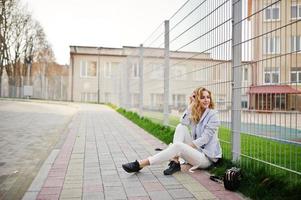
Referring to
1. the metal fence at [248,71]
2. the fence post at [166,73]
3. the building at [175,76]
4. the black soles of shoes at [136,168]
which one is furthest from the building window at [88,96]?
the black soles of shoes at [136,168]

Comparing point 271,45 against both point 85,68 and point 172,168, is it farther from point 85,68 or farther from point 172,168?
point 85,68

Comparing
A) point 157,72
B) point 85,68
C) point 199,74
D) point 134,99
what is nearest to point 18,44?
point 85,68

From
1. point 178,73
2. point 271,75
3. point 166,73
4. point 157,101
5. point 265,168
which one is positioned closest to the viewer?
point 271,75

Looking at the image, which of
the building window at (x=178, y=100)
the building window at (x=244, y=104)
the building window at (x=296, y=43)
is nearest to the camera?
the building window at (x=296, y=43)

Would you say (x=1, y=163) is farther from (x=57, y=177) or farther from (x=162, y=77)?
(x=162, y=77)

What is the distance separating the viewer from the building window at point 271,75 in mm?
4137

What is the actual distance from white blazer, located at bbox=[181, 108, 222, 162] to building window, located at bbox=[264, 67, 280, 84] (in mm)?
1174

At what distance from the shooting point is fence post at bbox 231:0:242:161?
16.7 feet

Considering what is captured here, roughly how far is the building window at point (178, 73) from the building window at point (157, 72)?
1.16 m

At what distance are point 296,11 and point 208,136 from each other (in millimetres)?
2095

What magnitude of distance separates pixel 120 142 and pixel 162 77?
8.12ft

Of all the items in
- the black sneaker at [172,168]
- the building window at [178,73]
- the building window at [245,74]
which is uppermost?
the building window at [178,73]

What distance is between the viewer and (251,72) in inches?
187

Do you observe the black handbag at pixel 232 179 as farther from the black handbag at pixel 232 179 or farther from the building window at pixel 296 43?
the building window at pixel 296 43
